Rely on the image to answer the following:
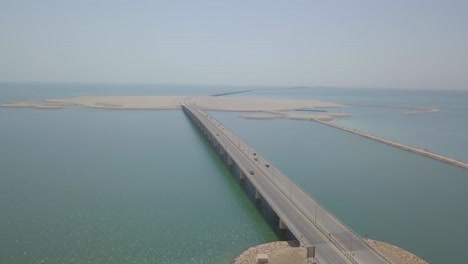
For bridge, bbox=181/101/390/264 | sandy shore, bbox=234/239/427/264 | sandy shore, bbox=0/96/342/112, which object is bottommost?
sandy shore, bbox=234/239/427/264

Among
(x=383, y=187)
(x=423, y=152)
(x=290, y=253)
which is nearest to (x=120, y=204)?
(x=290, y=253)

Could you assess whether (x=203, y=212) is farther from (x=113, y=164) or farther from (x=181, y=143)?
(x=181, y=143)

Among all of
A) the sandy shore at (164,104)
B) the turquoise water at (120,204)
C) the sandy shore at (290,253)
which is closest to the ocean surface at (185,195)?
the turquoise water at (120,204)

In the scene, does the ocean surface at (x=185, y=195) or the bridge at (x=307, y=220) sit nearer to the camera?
the bridge at (x=307, y=220)

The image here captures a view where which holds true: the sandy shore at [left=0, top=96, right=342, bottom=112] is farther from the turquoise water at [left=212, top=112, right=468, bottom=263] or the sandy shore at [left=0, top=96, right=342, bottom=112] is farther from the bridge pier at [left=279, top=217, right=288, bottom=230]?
the bridge pier at [left=279, top=217, right=288, bottom=230]

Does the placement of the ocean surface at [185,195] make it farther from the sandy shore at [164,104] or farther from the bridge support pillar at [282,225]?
the sandy shore at [164,104]

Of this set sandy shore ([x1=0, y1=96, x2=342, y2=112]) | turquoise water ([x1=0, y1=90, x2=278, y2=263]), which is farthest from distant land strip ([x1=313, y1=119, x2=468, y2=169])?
sandy shore ([x1=0, y1=96, x2=342, y2=112])

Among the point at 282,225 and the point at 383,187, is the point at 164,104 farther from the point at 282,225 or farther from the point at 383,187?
the point at 282,225
